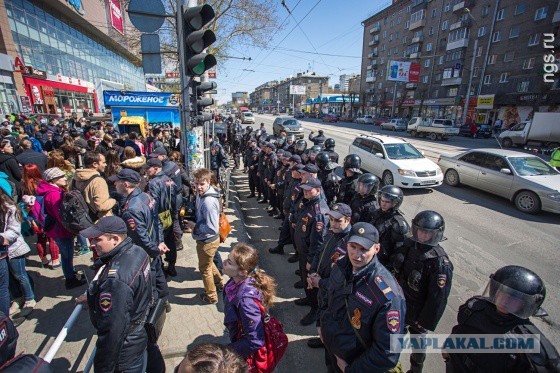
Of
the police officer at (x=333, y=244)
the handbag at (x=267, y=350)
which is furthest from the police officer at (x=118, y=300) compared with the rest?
the police officer at (x=333, y=244)

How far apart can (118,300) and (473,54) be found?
4439 centimetres

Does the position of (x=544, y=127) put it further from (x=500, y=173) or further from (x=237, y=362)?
(x=237, y=362)

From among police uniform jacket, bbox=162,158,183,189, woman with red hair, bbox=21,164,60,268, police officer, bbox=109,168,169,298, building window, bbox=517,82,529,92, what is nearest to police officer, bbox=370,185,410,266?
police officer, bbox=109,168,169,298

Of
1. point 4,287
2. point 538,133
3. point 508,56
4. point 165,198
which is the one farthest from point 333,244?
point 508,56

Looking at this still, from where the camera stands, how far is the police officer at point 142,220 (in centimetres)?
332

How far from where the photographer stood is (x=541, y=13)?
29391 millimetres

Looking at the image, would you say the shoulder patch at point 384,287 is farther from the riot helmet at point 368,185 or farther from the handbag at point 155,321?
the riot helmet at point 368,185

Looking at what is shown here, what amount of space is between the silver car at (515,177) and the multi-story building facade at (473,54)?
22231 millimetres

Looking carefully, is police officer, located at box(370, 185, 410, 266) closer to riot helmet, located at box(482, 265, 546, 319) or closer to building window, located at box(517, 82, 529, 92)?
riot helmet, located at box(482, 265, 546, 319)

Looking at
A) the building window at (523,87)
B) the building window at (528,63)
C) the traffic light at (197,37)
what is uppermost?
the building window at (528,63)

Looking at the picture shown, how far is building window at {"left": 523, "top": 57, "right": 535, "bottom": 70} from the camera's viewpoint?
30.0 m

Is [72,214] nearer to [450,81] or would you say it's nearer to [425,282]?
[425,282]

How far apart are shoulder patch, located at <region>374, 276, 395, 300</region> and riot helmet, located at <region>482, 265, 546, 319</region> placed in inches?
30.4

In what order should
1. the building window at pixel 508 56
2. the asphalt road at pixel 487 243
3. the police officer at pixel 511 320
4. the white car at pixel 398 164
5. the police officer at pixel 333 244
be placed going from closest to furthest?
the police officer at pixel 511 320
the police officer at pixel 333 244
the asphalt road at pixel 487 243
the white car at pixel 398 164
the building window at pixel 508 56
